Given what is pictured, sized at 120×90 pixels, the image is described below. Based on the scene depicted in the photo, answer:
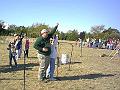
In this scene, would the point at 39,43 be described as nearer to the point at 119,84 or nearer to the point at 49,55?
the point at 49,55

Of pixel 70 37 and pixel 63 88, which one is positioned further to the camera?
pixel 70 37

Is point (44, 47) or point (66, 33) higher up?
point (66, 33)

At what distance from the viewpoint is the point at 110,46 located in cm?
4303

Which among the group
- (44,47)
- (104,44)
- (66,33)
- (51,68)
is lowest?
(51,68)

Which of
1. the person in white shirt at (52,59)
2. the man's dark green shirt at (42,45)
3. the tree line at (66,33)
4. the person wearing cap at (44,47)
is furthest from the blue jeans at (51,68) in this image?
the tree line at (66,33)

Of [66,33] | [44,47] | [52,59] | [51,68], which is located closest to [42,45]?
[44,47]

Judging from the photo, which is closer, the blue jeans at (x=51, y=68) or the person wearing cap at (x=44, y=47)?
the person wearing cap at (x=44, y=47)

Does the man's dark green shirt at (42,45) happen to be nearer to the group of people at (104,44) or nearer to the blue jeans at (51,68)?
the blue jeans at (51,68)

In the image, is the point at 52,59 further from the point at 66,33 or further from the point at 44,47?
the point at 66,33

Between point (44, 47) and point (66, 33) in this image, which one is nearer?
point (44, 47)

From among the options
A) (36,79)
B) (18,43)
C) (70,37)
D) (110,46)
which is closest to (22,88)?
(36,79)

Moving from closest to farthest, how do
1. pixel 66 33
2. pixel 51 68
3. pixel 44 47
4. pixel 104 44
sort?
pixel 44 47, pixel 51 68, pixel 104 44, pixel 66 33

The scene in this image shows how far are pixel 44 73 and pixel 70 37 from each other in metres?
55.6

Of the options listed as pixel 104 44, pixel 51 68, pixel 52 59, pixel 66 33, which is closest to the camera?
pixel 52 59
